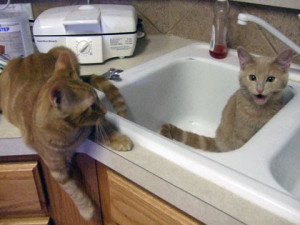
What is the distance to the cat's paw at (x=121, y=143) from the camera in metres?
0.66

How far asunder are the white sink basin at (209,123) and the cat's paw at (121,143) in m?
0.03

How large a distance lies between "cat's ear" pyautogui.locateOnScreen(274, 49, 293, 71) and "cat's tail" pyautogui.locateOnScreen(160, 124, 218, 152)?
36 centimetres

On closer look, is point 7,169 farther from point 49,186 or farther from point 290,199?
point 290,199

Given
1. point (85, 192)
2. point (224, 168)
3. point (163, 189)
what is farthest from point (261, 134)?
point (85, 192)

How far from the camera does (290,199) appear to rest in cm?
52

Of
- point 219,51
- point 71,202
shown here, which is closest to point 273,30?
point 219,51

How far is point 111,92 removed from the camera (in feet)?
2.88

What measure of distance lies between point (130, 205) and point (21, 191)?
340mm

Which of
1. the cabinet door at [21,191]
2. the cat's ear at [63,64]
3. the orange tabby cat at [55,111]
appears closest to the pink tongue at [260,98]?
the orange tabby cat at [55,111]

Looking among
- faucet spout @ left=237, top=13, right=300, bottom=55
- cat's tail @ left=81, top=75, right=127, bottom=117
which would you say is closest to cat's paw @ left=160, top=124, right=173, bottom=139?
cat's tail @ left=81, top=75, right=127, bottom=117

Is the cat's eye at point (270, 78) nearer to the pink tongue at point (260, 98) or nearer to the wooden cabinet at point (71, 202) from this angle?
the pink tongue at point (260, 98)

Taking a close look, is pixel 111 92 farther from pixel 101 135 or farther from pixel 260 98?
pixel 260 98

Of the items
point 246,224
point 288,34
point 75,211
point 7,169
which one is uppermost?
point 288,34

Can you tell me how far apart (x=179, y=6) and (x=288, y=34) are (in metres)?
0.47
